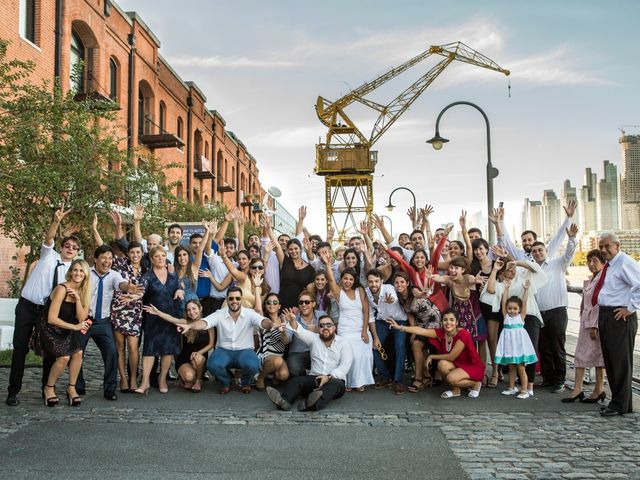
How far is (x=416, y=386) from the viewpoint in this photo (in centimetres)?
Answer: 815

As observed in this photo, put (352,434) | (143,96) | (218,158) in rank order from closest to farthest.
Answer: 1. (352,434)
2. (143,96)
3. (218,158)

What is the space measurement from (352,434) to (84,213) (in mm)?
7248

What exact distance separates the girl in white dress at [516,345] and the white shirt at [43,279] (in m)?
5.68

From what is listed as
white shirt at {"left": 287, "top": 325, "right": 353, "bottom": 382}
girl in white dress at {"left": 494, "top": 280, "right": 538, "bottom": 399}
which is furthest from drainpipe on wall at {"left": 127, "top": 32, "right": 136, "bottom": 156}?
girl in white dress at {"left": 494, "top": 280, "right": 538, "bottom": 399}

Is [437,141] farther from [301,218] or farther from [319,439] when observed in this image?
[319,439]

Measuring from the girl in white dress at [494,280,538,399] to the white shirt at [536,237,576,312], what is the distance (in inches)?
18.1

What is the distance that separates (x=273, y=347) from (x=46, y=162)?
5471 mm

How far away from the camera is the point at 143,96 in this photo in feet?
98.2

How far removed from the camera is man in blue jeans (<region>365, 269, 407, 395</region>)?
27.5ft

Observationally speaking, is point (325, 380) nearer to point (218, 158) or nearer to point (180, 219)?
point (180, 219)

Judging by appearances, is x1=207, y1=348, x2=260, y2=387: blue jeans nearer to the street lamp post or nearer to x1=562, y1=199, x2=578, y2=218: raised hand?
x1=562, y1=199, x2=578, y2=218: raised hand

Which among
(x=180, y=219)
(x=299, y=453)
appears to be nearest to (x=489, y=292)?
(x=299, y=453)

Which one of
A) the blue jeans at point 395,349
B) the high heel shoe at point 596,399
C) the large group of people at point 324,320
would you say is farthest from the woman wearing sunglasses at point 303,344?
the high heel shoe at point 596,399

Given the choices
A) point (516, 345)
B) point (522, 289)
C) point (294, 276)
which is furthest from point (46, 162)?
point (516, 345)
